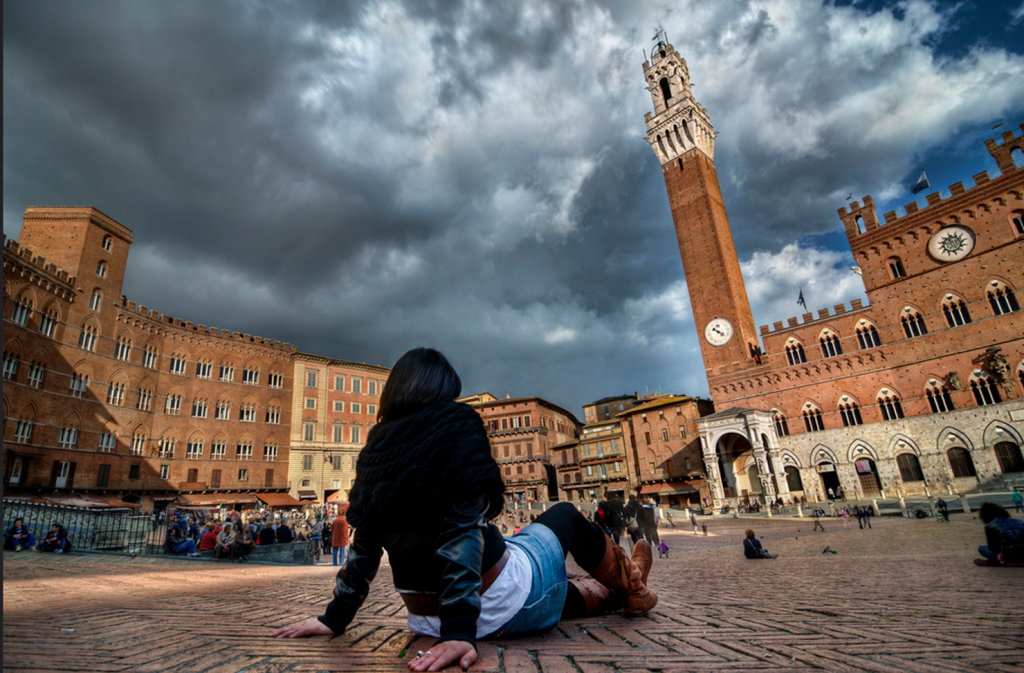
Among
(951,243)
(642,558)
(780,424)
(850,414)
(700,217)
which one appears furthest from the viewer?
(700,217)

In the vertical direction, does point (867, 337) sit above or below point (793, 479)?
above

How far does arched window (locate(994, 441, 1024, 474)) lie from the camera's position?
83.9ft

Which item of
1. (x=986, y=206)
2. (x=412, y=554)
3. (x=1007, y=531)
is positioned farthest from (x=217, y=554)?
(x=986, y=206)

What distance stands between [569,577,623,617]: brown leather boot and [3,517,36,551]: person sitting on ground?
53.7 feet

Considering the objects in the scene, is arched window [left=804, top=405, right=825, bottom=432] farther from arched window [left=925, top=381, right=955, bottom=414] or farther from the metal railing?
the metal railing

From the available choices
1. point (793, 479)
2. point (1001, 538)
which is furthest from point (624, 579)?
point (793, 479)

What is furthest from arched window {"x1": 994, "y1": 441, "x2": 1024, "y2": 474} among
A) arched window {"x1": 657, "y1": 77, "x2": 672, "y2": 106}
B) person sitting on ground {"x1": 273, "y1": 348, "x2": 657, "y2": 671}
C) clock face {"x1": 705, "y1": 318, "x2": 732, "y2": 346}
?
arched window {"x1": 657, "y1": 77, "x2": 672, "y2": 106}

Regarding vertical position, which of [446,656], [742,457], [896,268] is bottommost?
[446,656]

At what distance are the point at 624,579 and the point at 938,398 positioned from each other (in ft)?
112

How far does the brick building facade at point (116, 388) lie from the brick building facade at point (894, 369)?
3313cm

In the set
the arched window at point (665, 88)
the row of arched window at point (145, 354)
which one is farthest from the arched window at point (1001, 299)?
the row of arched window at point (145, 354)

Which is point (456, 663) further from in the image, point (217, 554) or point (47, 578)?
point (217, 554)

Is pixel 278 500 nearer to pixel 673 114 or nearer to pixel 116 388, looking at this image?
pixel 116 388

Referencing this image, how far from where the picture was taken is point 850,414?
102 feet
